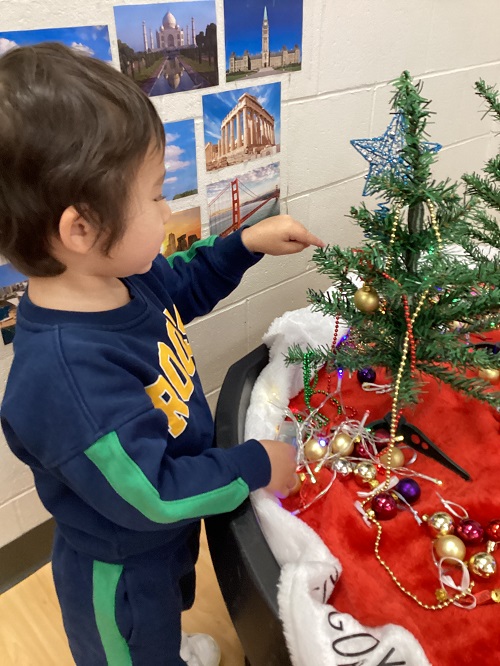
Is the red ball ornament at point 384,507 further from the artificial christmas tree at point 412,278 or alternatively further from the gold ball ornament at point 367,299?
the gold ball ornament at point 367,299

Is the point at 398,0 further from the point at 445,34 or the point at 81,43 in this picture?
the point at 81,43

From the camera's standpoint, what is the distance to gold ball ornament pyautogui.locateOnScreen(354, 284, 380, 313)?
0.70 metres

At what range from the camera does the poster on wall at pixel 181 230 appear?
1.00 metres

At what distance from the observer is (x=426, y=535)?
2.43 feet

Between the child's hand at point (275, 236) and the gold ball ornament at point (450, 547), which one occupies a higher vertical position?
the child's hand at point (275, 236)

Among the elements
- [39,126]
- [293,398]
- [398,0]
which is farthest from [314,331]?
[398,0]

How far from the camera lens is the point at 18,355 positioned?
0.57 m

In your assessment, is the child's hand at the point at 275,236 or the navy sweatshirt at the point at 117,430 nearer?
the navy sweatshirt at the point at 117,430

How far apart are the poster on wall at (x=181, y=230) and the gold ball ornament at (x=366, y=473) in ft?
1.62

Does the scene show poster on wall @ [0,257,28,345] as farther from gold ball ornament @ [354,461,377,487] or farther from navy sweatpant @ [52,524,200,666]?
gold ball ornament @ [354,461,377,487]

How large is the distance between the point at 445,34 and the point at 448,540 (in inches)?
45.1

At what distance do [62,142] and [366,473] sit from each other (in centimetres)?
56

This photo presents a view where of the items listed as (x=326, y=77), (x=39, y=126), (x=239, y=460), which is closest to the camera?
(x=39, y=126)

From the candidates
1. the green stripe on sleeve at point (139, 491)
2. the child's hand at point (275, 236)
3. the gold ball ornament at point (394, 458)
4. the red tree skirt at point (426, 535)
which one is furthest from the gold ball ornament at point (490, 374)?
the green stripe on sleeve at point (139, 491)
